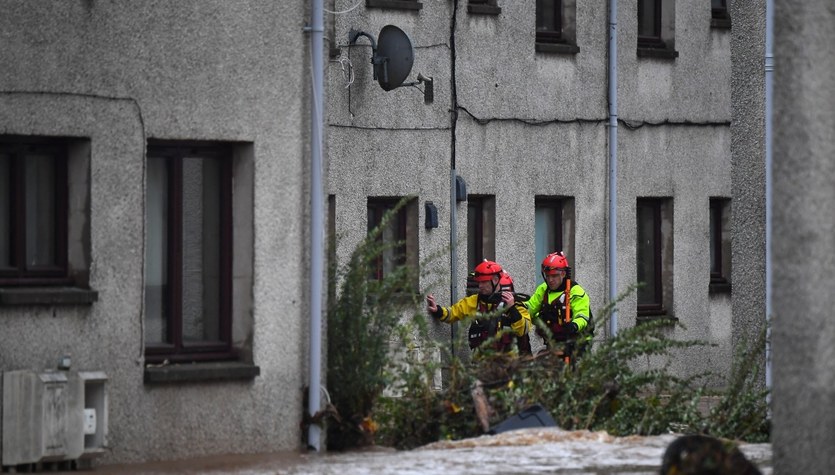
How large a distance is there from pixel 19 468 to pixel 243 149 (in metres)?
2.74

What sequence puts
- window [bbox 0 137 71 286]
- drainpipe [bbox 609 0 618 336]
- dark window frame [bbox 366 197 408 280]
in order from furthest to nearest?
drainpipe [bbox 609 0 618 336] < dark window frame [bbox 366 197 408 280] < window [bbox 0 137 71 286]

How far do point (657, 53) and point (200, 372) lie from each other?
40.6 ft

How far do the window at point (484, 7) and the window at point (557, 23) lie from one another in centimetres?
115

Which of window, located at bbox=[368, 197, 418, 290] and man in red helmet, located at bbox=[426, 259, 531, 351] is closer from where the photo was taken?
man in red helmet, located at bbox=[426, 259, 531, 351]

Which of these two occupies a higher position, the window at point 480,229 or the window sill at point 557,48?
the window sill at point 557,48

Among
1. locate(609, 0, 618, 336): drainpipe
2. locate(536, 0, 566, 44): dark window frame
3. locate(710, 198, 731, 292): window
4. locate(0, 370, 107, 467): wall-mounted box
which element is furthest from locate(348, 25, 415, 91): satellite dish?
locate(0, 370, 107, 467): wall-mounted box

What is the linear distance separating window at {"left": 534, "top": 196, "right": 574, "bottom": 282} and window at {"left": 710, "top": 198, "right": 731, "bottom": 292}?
3171 mm

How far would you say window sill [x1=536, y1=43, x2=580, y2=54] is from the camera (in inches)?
877

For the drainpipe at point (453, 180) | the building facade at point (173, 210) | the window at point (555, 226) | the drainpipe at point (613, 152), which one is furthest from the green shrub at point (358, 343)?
the drainpipe at point (613, 152)

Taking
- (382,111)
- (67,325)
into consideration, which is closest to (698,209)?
(382,111)

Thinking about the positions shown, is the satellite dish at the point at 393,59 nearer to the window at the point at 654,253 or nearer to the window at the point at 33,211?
the window at the point at 654,253

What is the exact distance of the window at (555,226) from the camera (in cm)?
2272

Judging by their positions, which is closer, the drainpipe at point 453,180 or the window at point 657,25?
the drainpipe at point 453,180

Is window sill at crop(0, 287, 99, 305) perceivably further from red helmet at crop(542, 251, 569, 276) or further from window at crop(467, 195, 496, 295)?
window at crop(467, 195, 496, 295)
